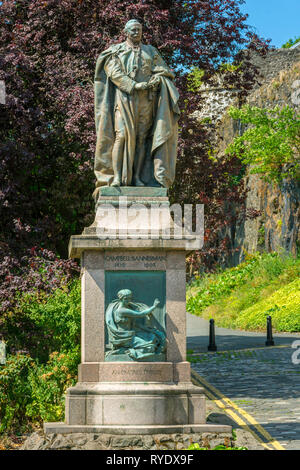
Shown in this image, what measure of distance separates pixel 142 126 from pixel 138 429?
11.5 ft

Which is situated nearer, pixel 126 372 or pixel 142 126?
pixel 126 372

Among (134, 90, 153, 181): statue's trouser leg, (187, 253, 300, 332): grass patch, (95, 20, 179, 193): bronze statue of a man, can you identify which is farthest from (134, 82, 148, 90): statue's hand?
(187, 253, 300, 332): grass patch

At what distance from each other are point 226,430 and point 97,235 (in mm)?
2466

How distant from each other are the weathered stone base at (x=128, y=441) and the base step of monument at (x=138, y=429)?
0.03m

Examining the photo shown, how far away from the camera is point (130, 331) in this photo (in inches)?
344

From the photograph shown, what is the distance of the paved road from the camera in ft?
34.4

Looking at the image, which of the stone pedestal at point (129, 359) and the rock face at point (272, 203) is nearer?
the stone pedestal at point (129, 359)

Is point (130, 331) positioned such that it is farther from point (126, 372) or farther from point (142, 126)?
point (142, 126)

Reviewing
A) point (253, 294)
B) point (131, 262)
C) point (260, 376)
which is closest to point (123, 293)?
point (131, 262)

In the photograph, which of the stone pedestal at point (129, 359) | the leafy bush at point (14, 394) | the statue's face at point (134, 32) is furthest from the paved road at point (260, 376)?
the statue's face at point (134, 32)

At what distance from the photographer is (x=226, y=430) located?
8453 millimetres

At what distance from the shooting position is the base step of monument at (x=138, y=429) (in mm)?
8352

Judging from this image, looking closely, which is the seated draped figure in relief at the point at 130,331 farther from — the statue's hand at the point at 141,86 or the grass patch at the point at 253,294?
the grass patch at the point at 253,294

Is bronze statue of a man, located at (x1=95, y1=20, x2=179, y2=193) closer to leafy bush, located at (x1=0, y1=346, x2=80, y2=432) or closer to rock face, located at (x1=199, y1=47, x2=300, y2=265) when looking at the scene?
leafy bush, located at (x1=0, y1=346, x2=80, y2=432)
